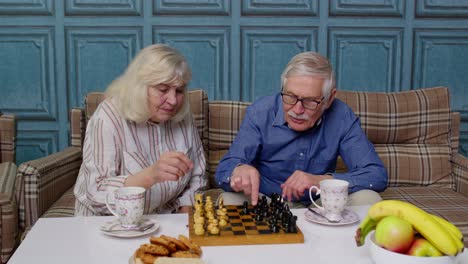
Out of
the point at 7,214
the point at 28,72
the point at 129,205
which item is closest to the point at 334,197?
the point at 129,205

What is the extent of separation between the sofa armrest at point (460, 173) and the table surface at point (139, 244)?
1396 mm

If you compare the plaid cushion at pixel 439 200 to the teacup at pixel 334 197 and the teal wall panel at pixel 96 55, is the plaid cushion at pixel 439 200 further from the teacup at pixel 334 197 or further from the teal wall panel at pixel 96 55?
the teal wall panel at pixel 96 55

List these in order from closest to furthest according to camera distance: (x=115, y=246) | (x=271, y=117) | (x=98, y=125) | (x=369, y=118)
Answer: (x=115, y=246) → (x=98, y=125) → (x=271, y=117) → (x=369, y=118)

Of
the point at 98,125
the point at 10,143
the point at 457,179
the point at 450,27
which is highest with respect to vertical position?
the point at 450,27

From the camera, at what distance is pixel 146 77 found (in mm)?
1725

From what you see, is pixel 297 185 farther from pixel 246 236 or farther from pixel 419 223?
pixel 419 223

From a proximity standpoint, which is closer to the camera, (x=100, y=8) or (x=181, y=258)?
(x=181, y=258)

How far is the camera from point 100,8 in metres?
2.93

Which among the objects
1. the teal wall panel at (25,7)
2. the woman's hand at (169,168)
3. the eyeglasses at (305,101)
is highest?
the teal wall panel at (25,7)

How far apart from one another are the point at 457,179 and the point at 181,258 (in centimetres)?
193

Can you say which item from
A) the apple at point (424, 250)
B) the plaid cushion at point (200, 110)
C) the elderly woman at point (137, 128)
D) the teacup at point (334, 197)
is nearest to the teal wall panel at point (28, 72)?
the plaid cushion at point (200, 110)

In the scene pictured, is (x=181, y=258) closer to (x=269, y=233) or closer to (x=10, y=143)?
(x=269, y=233)

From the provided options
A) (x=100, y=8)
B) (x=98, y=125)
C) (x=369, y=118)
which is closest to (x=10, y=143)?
(x=100, y=8)

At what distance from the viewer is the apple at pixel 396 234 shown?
3.36ft
